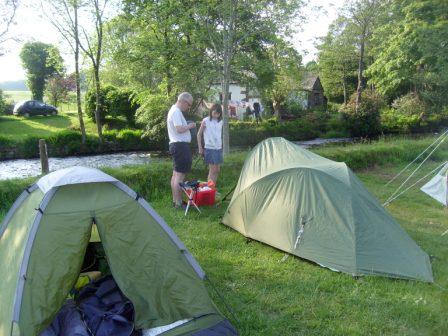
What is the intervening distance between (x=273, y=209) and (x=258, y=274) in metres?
0.98

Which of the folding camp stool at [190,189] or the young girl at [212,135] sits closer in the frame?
the folding camp stool at [190,189]

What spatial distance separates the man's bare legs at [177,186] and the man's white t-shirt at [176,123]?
58 centimetres

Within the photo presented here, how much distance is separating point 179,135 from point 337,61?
98.0ft

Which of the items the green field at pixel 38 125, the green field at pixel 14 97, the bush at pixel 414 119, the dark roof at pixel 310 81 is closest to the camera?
the green field at pixel 38 125

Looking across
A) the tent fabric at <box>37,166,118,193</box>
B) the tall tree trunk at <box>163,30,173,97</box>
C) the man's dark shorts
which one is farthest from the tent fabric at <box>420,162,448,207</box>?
the tall tree trunk at <box>163,30,173,97</box>

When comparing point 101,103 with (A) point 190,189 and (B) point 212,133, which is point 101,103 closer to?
Result: (B) point 212,133

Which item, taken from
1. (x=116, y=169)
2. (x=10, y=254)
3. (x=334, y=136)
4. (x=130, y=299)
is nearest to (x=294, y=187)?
(x=130, y=299)

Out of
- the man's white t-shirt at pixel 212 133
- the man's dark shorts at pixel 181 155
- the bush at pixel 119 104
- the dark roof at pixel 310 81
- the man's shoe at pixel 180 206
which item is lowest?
the man's shoe at pixel 180 206

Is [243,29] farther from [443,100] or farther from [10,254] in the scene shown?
[443,100]

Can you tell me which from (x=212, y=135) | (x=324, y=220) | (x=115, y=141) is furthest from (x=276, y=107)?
(x=324, y=220)

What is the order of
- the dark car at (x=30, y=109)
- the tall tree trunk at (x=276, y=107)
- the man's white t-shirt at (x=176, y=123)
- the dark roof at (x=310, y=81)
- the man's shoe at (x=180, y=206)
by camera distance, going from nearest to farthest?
the man's white t-shirt at (x=176, y=123) → the man's shoe at (x=180, y=206) → the dark car at (x=30, y=109) → the tall tree trunk at (x=276, y=107) → the dark roof at (x=310, y=81)

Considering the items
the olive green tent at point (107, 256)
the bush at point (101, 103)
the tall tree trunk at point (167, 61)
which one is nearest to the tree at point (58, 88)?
the bush at point (101, 103)

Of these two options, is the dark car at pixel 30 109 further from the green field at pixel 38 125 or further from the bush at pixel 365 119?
the bush at pixel 365 119

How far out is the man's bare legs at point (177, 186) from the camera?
21.6 feet
